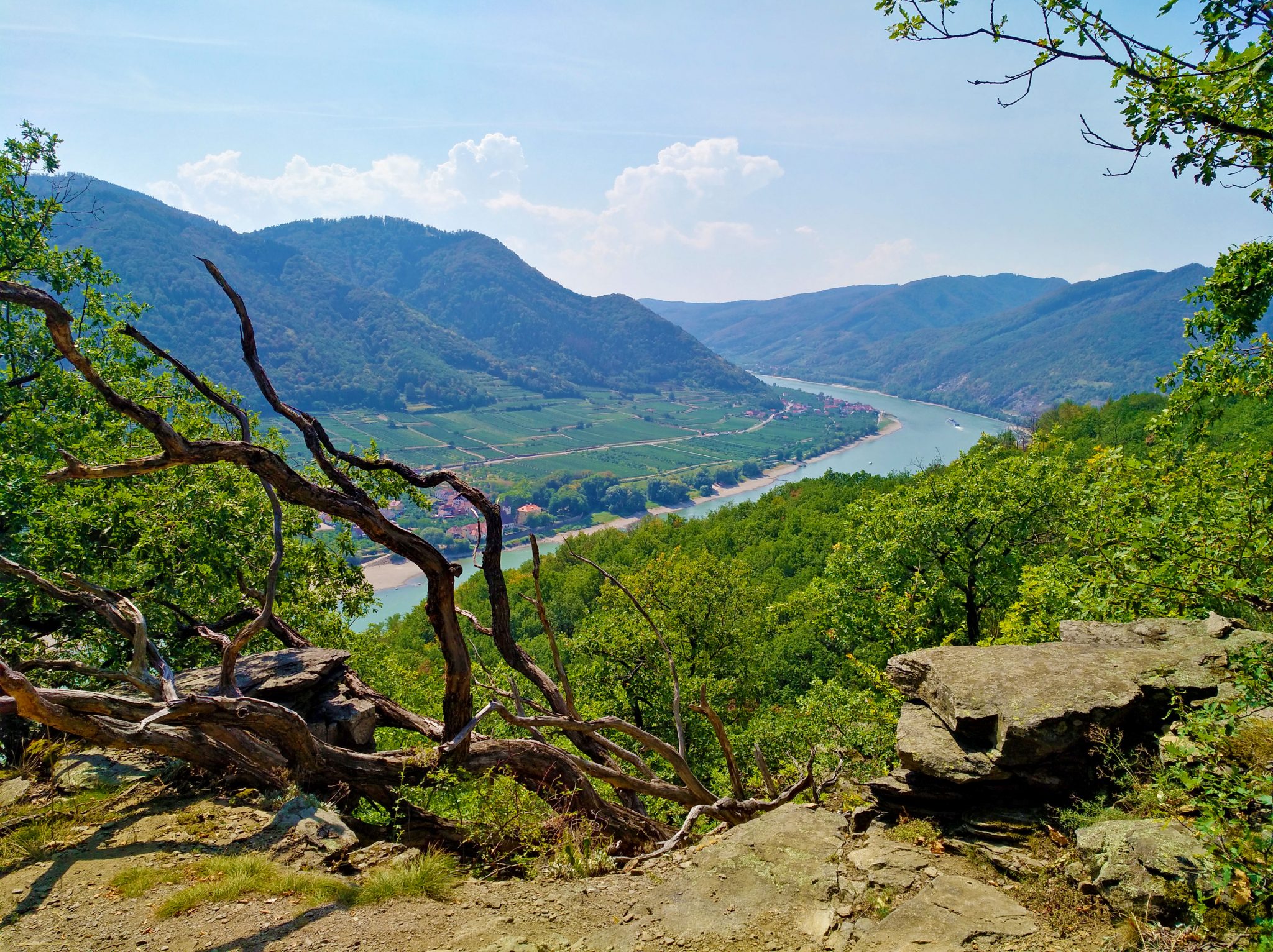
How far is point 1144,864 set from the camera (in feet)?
14.3

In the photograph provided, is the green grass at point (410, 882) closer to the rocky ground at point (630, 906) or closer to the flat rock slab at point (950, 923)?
the rocky ground at point (630, 906)

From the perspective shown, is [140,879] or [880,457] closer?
[140,879]

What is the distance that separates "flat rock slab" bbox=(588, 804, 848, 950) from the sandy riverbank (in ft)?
145

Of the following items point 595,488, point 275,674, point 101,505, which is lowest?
point 595,488

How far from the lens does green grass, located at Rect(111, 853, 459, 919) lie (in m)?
4.88

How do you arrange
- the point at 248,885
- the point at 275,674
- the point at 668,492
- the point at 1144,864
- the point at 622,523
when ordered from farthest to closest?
the point at 668,492 → the point at 622,523 → the point at 275,674 → the point at 248,885 → the point at 1144,864

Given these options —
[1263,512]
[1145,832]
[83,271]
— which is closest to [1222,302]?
[1263,512]

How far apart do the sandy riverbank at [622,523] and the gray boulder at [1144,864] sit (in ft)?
150

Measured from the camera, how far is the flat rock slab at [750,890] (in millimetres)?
4785

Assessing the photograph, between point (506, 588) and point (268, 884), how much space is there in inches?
143

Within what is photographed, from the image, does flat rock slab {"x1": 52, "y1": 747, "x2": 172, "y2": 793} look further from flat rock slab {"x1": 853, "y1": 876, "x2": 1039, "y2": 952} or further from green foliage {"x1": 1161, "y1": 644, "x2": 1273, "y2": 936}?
green foliage {"x1": 1161, "y1": 644, "x2": 1273, "y2": 936}

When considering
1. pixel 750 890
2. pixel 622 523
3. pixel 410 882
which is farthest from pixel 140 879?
pixel 622 523

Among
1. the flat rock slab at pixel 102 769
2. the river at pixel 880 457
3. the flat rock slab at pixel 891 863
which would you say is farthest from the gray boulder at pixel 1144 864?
the river at pixel 880 457

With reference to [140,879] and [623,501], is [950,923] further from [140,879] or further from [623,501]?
[623,501]
